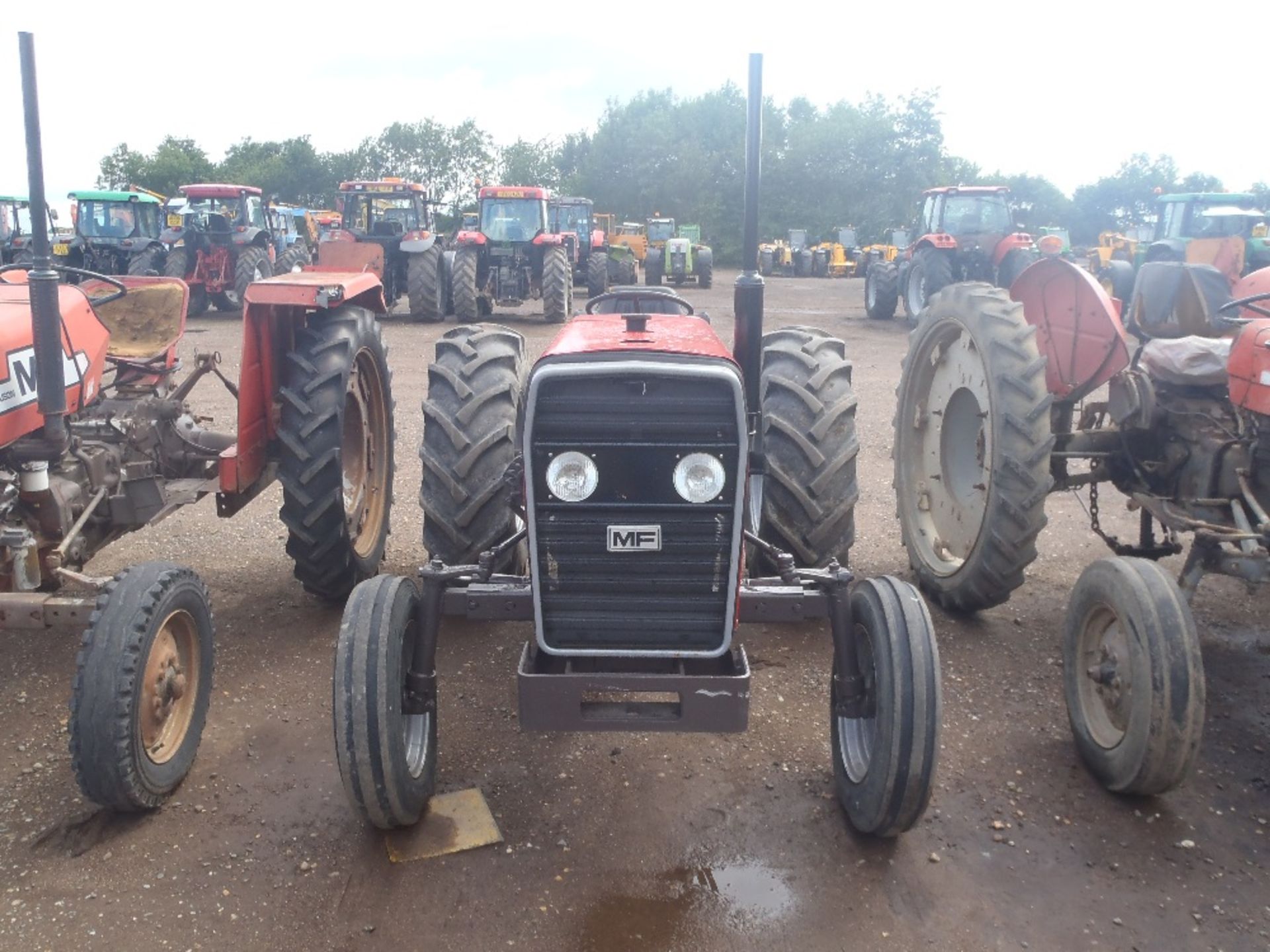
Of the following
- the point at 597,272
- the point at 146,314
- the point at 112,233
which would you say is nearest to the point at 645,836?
the point at 146,314

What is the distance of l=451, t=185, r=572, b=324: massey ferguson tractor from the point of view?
16125mm

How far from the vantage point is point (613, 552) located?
9.20ft

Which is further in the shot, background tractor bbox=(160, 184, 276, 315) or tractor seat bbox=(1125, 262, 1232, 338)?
background tractor bbox=(160, 184, 276, 315)

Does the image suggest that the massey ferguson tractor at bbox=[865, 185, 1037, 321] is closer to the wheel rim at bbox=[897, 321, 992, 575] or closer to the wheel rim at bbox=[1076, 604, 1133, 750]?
the wheel rim at bbox=[897, 321, 992, 575]

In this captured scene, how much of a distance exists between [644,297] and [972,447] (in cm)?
175

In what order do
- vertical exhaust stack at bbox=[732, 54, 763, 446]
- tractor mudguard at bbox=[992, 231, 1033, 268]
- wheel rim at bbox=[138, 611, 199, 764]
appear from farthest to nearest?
1. tractor mudguard at bbox=[992, 231, 1033, 268]
2. vertical exhaust stack at bbox=[732, 54, 763, 446]
3. wheel rim at bbox=[138, 611, 199, 764]

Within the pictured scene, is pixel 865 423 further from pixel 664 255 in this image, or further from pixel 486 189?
pixel 664 255

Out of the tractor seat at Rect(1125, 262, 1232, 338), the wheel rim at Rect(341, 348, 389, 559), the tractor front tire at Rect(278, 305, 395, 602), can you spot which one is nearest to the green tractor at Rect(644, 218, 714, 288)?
the tractor seat at Rect(1125, 262, 1232, 338)

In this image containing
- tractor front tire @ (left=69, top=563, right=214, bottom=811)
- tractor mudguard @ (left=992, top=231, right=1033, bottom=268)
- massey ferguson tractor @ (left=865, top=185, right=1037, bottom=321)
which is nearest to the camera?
tractor front tire @ (left=69, top=563, right=214, bottom=811)

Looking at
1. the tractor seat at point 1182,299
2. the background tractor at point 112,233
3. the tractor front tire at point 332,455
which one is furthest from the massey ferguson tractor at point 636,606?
the background tractor at point 112,233

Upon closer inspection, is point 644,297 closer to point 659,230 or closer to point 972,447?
point 972,447

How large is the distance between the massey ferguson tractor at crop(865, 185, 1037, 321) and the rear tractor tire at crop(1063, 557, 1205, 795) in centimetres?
1285

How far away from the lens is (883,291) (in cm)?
1828

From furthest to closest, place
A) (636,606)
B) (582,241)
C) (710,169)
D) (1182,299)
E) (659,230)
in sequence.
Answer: (710,169) → (659,230) → (582,241) → (1182,299) → (636,606)
